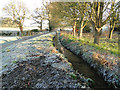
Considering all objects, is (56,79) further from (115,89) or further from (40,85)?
(115,89)

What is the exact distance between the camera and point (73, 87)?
12.7 feet

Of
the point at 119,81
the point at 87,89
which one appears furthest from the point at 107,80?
the point at 87,89

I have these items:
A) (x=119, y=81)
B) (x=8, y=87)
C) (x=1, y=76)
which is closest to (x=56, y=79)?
(x=8, y=87)

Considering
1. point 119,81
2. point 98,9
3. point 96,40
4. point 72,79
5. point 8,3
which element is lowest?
point 119,81

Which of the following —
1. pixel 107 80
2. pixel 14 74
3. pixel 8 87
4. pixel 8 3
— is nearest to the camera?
pixel 8 87

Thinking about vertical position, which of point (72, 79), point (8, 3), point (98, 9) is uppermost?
point (8, 3)

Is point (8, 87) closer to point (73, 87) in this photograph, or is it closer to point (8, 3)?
point (73, 87)

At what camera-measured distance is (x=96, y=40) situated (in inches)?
456

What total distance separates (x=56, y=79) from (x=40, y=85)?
Result: 32.1 inches

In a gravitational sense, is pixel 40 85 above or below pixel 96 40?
below

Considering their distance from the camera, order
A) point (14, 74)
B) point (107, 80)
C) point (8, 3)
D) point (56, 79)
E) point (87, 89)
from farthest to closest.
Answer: point (8, 3)
point (107, 80)
point (14, 74)
point (56, 79)
point (87, 89)

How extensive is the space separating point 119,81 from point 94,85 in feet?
4.47

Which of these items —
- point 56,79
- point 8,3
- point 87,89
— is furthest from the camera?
point 8,3

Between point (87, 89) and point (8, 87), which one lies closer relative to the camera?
point (8, 87)
